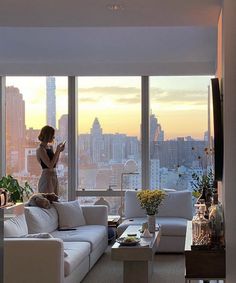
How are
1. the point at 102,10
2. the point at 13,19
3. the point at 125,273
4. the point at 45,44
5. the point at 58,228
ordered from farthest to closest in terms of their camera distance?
1. the point at 45,44
2. the point at 58,228
3. the point at 125,273
4. the point at 13,19
5. the point at 102,10

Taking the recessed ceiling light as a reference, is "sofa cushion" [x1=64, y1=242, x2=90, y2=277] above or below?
below

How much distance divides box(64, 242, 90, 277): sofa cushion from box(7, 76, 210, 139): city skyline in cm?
363

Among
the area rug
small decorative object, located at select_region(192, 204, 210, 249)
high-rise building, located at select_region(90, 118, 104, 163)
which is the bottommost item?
the area rug

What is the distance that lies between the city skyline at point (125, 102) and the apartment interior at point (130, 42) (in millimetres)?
291

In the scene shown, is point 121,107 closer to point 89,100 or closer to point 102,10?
point 89,100

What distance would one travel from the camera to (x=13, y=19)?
15.8ft

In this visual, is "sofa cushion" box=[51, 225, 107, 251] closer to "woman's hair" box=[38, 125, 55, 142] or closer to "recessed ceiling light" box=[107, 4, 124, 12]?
"woman's hair" box=[38, 125, 55, 142]

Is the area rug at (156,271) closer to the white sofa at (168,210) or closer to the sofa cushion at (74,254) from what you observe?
the sofa cushion at (74,254)

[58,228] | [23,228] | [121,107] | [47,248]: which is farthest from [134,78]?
[47,248]

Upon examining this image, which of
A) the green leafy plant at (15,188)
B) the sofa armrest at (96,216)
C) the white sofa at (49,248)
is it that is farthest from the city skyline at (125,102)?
the white sofa at (49,248)

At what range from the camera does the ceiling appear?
4430 mm

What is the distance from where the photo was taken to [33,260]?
15.5ft

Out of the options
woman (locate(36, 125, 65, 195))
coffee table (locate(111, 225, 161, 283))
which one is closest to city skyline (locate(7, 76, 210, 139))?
woman (locate(36, 125, 65, 195))

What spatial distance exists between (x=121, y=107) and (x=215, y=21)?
4574 mm
